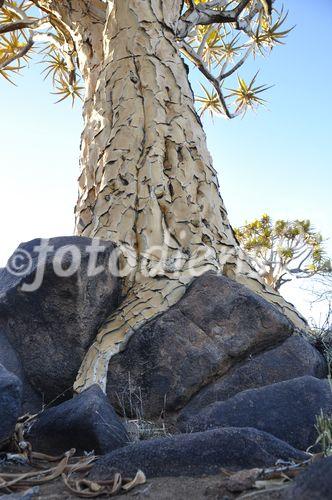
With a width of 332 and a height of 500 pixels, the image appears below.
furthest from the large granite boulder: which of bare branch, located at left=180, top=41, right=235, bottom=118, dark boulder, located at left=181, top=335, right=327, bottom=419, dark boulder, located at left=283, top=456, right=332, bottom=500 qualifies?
bare branch, located at left=180, top=41, right=235, bottom=118

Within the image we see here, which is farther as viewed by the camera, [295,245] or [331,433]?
[295,245]

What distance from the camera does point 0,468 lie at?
2.45 m

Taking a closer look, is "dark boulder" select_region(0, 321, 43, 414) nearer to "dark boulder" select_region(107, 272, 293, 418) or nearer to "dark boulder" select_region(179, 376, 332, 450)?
"dark boulder" select_region(107, 272, 293, 418)

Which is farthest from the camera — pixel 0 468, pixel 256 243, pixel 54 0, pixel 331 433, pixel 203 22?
pixel 256 243

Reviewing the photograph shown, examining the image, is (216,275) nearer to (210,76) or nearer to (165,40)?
(165,40)

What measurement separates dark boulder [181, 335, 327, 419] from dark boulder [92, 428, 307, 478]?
1344 mm

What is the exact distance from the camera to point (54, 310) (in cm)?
372

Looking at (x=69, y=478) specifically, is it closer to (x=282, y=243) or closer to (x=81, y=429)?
(x=81, y=429)

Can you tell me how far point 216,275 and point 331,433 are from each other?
2.09m

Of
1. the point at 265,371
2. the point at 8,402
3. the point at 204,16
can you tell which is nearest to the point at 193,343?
the point at 265,371

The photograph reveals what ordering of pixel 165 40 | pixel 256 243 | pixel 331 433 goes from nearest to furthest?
1. pixel 331 433
2. pixel 165 40
3. pixel 256 243

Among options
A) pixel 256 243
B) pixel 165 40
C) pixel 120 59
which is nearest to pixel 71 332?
pixel 120 59

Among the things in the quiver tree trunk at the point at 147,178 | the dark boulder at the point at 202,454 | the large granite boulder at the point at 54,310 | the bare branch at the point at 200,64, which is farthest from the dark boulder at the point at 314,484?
the bare branch at the point at 200,64

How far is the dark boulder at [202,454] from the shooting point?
76.5 inches
